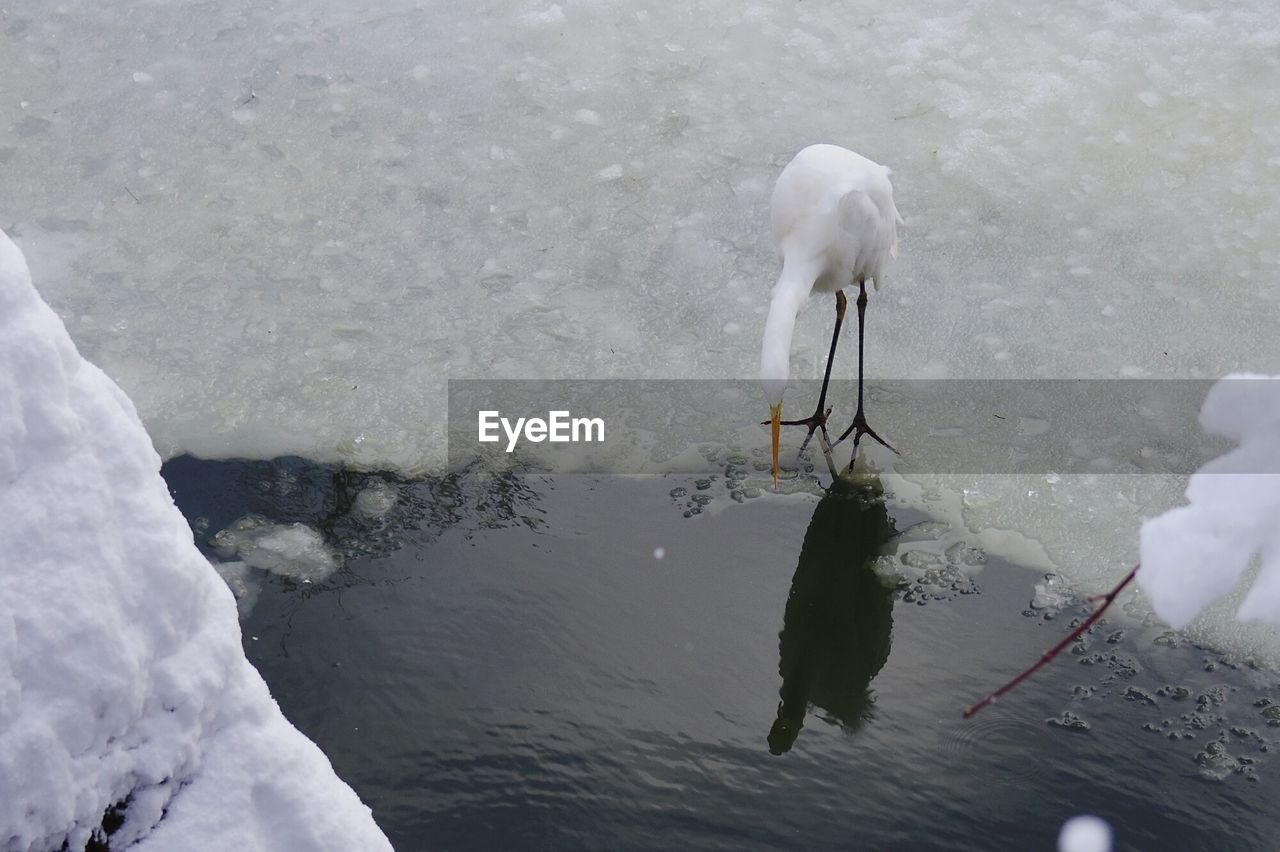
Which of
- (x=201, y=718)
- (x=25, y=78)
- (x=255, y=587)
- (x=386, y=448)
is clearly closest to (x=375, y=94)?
(x=25, y=78)

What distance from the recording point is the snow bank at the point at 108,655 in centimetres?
141

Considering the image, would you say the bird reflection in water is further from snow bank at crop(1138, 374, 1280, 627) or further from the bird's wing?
snow bank at crop(1138, 374, 1280, 627)

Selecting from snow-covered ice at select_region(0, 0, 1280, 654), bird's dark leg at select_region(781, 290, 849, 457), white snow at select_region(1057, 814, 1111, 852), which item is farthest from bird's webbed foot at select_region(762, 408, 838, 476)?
white snow at select_region(1057, 814, 1111, 852)

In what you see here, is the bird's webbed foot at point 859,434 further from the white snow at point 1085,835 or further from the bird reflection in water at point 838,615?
the white snow at point 1085,835

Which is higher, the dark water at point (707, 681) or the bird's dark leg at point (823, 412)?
the bird's dark leg at point (823, 412)

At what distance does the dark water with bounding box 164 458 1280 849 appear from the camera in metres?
2.80

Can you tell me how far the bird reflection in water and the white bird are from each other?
265 millimetres

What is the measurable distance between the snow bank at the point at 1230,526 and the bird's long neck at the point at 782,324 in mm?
1638

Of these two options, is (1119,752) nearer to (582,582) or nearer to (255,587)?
(582,582)

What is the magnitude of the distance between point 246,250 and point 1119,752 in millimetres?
3089

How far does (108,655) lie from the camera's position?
1449 mm

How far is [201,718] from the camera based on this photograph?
1.60 metres

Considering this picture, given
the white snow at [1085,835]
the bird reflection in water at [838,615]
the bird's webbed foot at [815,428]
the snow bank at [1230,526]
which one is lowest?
the white snow at [1085,835]

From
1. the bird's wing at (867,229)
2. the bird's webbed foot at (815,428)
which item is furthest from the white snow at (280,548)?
the bird's wing at (867,229)
